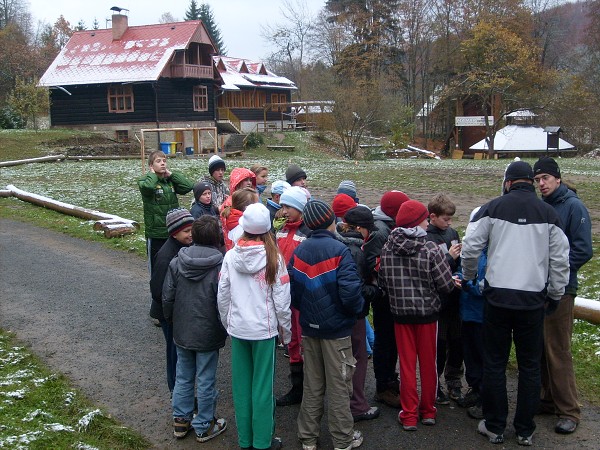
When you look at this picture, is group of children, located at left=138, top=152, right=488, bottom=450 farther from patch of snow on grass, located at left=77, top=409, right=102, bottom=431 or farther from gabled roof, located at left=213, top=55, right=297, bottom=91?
gabled roof, located at left=213, top=55, right=297, bottom=91

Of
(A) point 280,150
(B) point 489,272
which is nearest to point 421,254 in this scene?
(B) point 489,272

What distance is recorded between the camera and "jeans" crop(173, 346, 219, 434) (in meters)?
4.54

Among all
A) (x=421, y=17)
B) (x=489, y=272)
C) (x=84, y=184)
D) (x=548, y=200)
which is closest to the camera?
(x=489, y=272)

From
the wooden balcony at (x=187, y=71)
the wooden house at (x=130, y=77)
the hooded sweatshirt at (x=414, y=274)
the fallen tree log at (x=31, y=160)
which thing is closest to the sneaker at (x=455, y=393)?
the hooded sweatshirt at (x=414, y=274)

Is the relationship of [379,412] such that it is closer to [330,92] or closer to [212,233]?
[212,233]

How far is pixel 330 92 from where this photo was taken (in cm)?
4344

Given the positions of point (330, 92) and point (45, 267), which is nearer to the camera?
point (45, 267)

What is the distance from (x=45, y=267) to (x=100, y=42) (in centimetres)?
3619

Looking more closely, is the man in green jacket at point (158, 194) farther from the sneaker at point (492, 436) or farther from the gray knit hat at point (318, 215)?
the sneaker at point (492, 436)

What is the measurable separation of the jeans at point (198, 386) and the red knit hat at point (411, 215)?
1.69 metres

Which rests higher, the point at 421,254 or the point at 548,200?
the point at 548,200

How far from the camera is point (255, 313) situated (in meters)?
4.30

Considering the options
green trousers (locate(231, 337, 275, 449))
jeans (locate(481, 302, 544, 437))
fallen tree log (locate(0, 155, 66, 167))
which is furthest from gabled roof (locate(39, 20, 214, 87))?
jeans (locate(481, 302, 544, 437))

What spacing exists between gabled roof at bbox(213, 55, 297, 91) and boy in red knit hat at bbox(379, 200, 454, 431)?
153 ft
